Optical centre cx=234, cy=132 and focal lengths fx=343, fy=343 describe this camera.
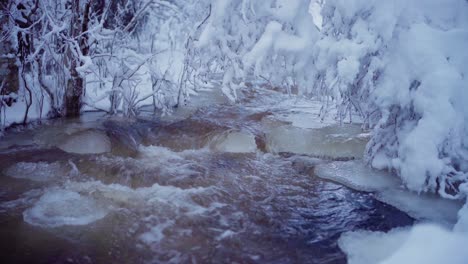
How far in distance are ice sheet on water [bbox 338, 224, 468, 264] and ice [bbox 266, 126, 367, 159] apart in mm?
2453

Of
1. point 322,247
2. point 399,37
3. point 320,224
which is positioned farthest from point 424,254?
point 399,37

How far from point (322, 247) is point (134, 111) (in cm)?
596

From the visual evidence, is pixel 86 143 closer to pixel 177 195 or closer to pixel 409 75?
pixel 177 195

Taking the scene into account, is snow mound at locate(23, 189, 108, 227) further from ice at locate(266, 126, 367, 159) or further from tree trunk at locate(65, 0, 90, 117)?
tree trunk at locate(65, 0, 90, 117)

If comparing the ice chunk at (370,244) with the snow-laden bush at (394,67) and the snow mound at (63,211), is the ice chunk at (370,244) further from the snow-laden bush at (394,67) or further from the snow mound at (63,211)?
the snow mound at (63,211)

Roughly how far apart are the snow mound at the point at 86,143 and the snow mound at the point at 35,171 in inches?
26.8

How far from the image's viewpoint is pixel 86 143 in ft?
20.1

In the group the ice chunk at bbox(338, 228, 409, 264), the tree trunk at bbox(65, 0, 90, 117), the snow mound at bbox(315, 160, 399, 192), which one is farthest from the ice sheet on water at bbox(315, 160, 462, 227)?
the tree trunk at bbox(65, 0, 90, 117)

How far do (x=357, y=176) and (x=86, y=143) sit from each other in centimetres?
465

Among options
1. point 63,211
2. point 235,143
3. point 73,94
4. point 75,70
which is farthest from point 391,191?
point 73,94

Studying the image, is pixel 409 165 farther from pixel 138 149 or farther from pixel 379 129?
pixel 138 149

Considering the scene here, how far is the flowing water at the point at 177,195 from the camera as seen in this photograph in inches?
140

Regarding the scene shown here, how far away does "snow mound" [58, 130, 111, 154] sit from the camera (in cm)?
598

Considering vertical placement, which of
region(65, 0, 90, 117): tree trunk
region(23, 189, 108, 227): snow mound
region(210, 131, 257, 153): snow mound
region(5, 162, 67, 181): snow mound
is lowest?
region(5, 162, 67, 181): snow mound
